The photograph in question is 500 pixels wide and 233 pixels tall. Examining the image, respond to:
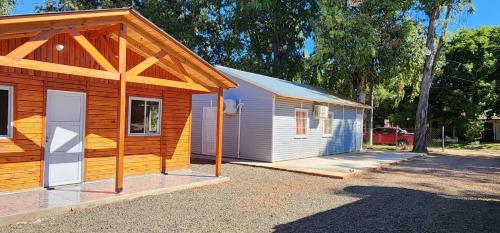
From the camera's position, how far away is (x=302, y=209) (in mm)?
7375

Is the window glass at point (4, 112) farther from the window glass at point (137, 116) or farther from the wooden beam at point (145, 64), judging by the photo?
the window glass at point (137, 116)

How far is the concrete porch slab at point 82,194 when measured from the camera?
20.3 ft

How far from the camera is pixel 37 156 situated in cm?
789

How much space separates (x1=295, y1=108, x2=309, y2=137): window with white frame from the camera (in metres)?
15.6

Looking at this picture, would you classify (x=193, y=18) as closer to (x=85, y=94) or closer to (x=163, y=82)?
(x=85, y=94)

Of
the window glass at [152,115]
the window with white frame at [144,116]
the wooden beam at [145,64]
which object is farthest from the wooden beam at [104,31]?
the window glass at [152,115]

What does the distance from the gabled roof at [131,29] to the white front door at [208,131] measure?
560 centimetres

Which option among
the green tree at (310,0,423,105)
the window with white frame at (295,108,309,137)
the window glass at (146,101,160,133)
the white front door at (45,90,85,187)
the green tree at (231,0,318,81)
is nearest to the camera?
the white front door at (45,90,85,187)

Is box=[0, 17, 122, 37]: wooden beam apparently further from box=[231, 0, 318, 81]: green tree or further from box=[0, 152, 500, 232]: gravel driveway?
box=[231, 0, 318, 81]: green tree

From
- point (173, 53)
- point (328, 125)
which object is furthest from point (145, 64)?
point (328, 125)

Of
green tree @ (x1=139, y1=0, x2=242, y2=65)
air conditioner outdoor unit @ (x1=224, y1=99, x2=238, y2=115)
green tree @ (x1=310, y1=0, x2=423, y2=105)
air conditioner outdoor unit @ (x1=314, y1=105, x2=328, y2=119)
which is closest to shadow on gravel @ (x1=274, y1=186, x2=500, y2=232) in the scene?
air conditioner outdoor unit @ (x1=224, y1=99, x2=238, y2=115)

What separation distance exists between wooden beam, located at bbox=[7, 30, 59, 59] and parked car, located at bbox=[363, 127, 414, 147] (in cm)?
2490

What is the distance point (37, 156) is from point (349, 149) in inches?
618

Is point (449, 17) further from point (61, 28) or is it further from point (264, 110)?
point (61, 28)
